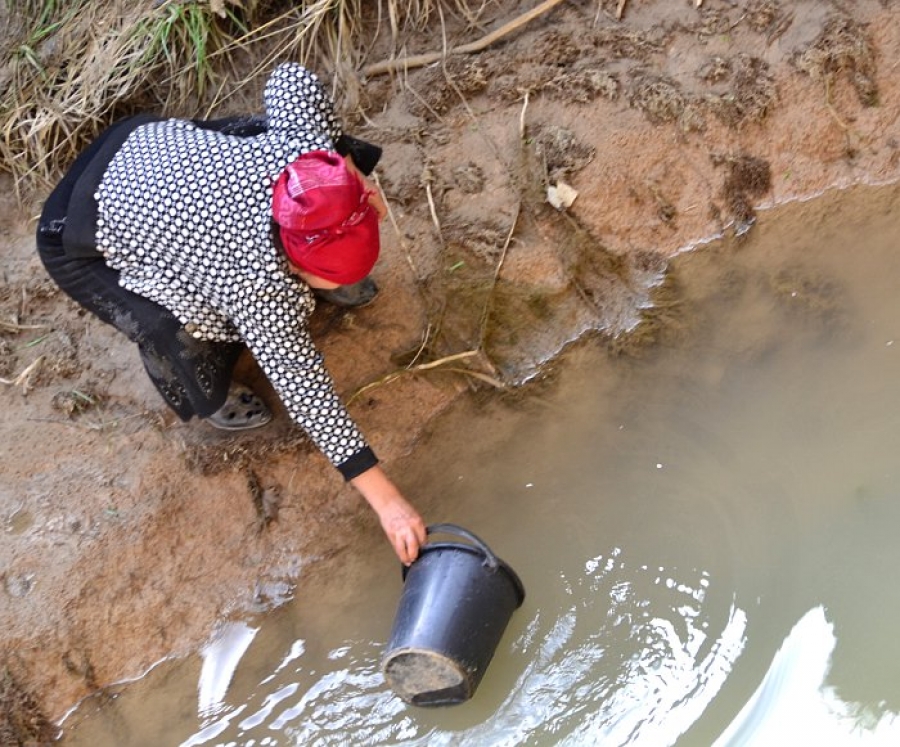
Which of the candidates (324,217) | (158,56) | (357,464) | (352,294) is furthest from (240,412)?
(158,56)

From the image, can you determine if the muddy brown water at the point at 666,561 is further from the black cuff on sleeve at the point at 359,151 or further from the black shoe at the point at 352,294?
the black cuff on sleeve at the point at 359,151

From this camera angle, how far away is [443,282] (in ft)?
9.78

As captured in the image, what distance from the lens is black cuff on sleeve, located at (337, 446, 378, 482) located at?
228cm

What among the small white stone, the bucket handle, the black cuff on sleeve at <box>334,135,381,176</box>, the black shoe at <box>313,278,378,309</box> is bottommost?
the bucket handle

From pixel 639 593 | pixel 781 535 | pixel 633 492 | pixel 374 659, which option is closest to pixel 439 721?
pixel 374 659

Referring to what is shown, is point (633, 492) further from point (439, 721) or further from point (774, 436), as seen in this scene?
point (439, 721)

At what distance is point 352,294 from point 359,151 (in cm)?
44

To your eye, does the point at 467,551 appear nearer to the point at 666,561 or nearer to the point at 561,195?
the point at 666,561

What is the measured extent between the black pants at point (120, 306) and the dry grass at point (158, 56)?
85 centimetres

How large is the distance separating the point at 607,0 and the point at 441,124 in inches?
26.9

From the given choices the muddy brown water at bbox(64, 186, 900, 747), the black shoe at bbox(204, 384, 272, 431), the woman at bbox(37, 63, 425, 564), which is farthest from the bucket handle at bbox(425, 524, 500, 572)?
the black shoe at bbox(204, 384, 272, 431)

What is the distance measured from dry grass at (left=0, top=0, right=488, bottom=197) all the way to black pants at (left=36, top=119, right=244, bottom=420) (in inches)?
33.3

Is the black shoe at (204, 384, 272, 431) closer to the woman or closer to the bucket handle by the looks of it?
the woman

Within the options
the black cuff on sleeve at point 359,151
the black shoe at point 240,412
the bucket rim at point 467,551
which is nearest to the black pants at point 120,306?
the black shoe at point 240,412
